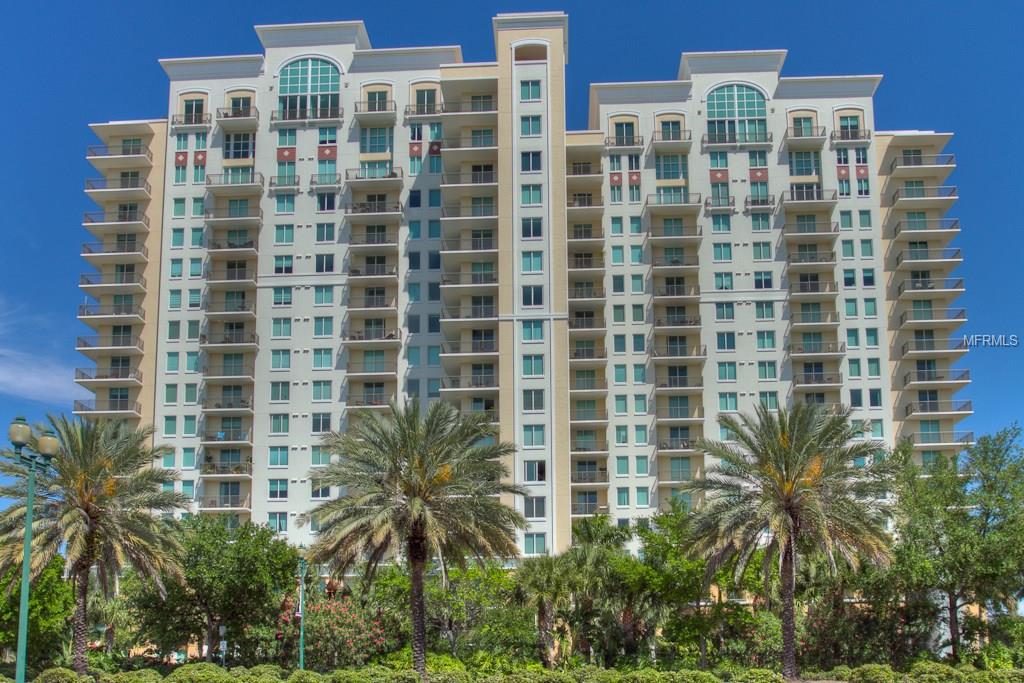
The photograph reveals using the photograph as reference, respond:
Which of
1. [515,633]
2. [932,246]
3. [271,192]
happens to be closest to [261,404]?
[271,192]

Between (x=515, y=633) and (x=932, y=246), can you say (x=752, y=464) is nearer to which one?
(x=515, y=633)

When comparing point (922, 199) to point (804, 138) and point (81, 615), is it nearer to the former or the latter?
point (804, 138)

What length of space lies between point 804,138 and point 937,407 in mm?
21384

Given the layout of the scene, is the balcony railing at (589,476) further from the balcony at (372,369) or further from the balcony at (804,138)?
the balcony at (804,138)

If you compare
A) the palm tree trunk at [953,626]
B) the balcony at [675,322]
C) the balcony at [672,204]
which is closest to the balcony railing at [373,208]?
the balcony at [672,204]

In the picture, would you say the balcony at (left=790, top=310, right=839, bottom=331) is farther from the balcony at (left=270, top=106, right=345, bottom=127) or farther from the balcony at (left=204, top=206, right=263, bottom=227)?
the balcony at (left=204, top=206, right=263, bottom=227)

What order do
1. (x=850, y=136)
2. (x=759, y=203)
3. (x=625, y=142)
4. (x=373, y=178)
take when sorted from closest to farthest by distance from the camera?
(x=373, y=178) → (x=759, y=203) → (x=850, y=136) → (x=625, y=142)

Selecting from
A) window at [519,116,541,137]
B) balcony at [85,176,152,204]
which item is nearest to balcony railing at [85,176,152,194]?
balcony at [85,176,152,204]

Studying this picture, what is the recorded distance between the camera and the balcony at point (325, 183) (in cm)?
7700

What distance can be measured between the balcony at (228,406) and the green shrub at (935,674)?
155 feet

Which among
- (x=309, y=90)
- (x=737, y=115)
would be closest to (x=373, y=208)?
(x=309, y=90)

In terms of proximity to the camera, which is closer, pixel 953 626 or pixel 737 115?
pixel 953 626

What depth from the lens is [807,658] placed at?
5075 cm

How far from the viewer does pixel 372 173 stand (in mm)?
77312
